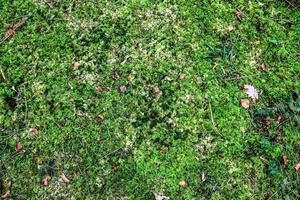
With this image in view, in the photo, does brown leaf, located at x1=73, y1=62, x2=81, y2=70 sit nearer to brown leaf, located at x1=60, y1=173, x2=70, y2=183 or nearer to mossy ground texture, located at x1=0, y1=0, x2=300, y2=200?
mossy ground texture, located at x1=0, y1=0, x2=300, y2=200

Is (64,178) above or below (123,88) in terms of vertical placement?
below

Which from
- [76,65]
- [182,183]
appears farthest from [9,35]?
[182,183]

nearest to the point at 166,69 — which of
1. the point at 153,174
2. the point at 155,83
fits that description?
the point at 155,83

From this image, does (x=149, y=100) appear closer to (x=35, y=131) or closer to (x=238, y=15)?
(x=35, y=131)

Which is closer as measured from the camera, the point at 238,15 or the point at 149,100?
the point at 149,100

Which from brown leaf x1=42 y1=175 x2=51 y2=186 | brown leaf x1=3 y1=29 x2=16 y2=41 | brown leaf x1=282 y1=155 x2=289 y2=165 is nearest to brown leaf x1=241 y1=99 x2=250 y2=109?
brown leaf x1=282 y1=155 x2=289 y2=165
